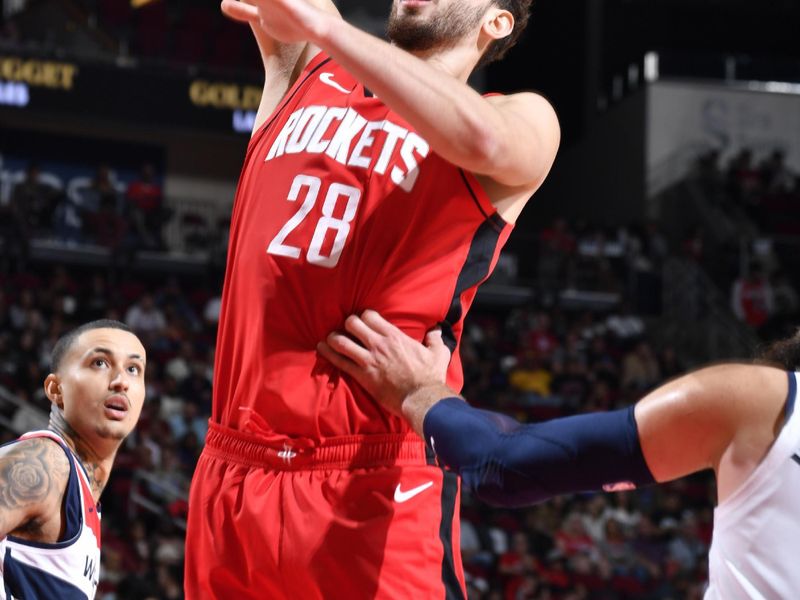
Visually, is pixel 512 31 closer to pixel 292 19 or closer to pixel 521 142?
pixel 521 142

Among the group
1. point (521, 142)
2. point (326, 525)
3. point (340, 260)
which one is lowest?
point (326, 525)

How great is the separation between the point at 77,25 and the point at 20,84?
7.67ft

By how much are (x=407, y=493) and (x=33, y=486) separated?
1.51 m

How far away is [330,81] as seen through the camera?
286cm

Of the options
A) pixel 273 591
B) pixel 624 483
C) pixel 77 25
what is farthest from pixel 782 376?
pixel 77 25

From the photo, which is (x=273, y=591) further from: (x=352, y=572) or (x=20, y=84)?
(x=20, y=84)

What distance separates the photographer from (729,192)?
18.8 meters

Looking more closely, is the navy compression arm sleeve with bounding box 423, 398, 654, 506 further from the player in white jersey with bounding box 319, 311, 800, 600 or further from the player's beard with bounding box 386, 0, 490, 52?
the player's beard with bounding box 386, 0, 490, 52

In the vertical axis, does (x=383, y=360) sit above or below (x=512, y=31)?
below

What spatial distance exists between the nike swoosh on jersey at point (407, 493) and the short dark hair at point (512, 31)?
3.66ft

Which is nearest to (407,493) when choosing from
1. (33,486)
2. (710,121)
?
(33,486)

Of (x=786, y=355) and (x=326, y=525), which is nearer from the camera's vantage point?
(x=786, y=355)

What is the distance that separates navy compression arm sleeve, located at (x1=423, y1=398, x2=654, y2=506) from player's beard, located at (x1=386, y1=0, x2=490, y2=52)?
956 millimetres

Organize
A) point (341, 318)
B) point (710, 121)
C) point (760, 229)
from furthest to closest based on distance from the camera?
point (710, 121), point (760, 229), point (341, 318)
